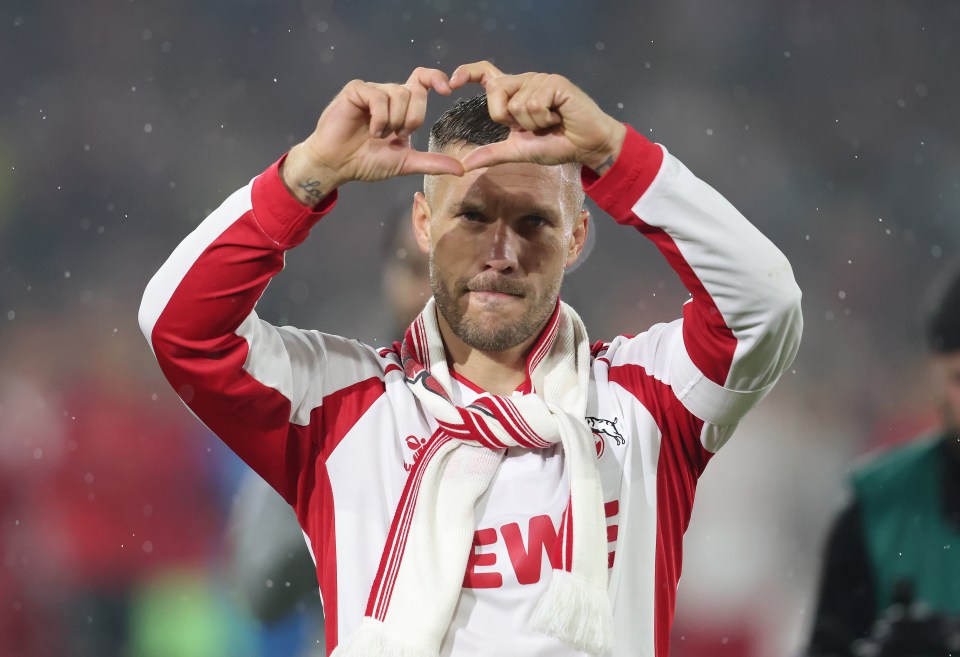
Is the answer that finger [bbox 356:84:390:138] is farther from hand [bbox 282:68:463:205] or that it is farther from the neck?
the neck

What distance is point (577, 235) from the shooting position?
1.57 metres

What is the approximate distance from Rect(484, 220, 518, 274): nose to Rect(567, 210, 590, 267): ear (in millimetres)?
163

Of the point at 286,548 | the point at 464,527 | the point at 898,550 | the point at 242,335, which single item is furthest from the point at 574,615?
the point at 898,550

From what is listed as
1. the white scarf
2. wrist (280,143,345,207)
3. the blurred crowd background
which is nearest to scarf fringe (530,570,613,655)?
the white scarf

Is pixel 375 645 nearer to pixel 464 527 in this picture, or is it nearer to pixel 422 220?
pixel 464 527

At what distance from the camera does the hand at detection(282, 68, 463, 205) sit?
1.17m

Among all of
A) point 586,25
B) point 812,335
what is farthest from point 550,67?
point 812,335

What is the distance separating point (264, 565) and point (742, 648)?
4.08 ft

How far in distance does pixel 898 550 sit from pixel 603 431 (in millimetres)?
1686

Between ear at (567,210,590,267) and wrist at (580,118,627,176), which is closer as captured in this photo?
wrist at (580,118,627,176)

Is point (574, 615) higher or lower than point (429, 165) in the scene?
lower

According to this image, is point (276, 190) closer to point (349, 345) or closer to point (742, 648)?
point (349, 345)

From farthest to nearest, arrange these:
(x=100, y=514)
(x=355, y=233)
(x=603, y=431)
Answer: (x=355, y=233) → (x=100, y=514) → (x=603, y=431)

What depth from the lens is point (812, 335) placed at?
2943mm
